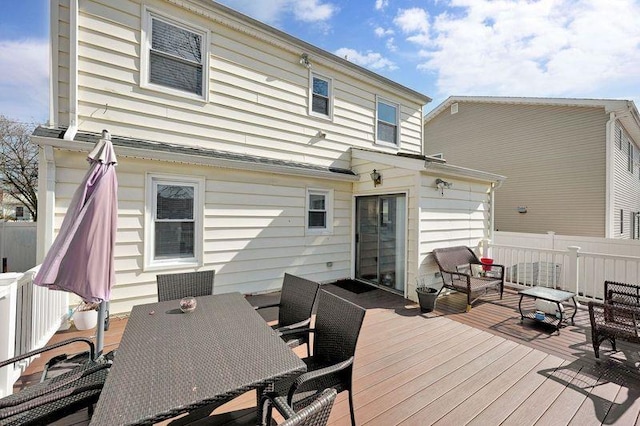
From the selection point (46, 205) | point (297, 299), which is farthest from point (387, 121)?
point (46, 205)

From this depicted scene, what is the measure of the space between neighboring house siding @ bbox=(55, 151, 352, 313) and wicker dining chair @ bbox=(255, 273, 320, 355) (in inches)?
95.6

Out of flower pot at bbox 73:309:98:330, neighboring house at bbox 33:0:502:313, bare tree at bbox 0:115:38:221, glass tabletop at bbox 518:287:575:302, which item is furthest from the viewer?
bare tree at bbox 0:115:38:221

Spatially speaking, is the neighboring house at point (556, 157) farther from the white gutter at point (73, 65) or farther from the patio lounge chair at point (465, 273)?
the white gutter at point (73, 65)

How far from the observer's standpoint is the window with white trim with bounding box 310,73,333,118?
20.8 feet

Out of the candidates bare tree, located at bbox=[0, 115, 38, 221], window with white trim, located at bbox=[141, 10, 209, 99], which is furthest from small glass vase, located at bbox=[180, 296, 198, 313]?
bare tree, located at bbox=[0, 115, 38, 221]

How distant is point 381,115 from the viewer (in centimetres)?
752

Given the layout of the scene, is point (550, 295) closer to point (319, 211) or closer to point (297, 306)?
point (297, 306)

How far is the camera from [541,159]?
1055cm

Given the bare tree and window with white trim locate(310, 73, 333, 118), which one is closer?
window with white trim locate(310, 73, 333, 118)

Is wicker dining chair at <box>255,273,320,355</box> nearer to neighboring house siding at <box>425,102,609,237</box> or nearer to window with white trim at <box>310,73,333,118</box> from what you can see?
window with white trim at <box>310,73,333,118</box>

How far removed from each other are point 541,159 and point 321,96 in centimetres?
965

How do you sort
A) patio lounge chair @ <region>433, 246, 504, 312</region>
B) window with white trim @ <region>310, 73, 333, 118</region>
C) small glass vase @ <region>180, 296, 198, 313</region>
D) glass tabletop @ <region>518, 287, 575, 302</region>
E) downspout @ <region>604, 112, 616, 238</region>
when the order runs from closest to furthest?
small glass vase @ <region>180, 296, 198, 313</region> < glass tabletop @ <region>518, 287, 575, 302</region> < patio lounge chair @ <region>433, 246, 504, 312</region> < window with white trim @ <region>310, 73, 333, 118</region> < downspout @ <region>604, 112, 616, 238</region>

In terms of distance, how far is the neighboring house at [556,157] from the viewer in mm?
9320

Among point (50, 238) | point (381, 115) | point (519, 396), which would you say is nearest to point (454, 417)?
point (519, 396)
